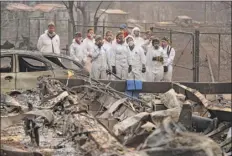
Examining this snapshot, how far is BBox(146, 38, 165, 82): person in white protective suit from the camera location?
15.2 meters

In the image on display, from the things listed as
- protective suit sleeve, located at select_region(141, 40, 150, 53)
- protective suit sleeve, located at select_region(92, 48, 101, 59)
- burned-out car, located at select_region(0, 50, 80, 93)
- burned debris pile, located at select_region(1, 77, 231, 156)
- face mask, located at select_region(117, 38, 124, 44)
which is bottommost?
burned debris pile, located at select_region(1, 77, 231, 156)

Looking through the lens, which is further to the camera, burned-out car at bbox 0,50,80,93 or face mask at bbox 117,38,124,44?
face mask at bbox 117,38,124,44

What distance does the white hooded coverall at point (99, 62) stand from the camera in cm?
1504

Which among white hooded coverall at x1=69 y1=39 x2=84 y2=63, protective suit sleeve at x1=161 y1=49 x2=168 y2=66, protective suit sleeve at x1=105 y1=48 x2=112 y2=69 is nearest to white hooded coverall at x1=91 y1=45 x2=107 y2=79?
protective suit sleeve at x1=105 y1=48 x2=112 y2=69

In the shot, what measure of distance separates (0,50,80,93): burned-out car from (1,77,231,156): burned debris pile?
321 cm

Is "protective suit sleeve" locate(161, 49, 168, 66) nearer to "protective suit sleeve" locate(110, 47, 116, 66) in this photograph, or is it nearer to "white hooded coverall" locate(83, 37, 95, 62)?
"protective suit sleeve" locate(110, 47, 116, 66)

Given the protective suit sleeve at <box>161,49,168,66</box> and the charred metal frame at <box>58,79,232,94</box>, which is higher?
the protective suit sleeve at <box>161,49,168,66</box>

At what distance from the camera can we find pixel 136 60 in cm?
1508

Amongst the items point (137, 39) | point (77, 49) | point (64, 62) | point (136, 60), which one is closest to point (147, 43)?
point (137, 39)

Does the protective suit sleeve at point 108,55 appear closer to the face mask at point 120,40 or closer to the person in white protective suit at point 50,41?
the face mask at point 120,40

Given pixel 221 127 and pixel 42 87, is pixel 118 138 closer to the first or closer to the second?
pixel 221 127

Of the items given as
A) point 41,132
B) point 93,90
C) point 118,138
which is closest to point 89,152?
point 118,138

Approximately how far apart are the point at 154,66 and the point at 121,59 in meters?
1.02

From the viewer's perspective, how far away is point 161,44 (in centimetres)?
1566
